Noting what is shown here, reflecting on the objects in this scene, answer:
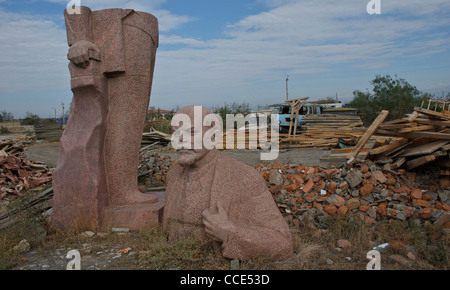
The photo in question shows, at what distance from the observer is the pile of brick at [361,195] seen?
174 inches

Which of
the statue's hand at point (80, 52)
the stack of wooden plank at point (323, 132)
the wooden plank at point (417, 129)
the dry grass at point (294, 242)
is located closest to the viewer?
the dry grass at point (294, 242)

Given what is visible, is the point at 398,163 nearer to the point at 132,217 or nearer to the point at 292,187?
the point at 292,187

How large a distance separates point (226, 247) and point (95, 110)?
2.32m

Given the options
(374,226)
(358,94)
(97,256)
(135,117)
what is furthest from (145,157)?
(358,94)

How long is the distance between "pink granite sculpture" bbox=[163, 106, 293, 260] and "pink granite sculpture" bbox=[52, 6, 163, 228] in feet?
2.63

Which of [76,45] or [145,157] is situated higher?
[76,45]

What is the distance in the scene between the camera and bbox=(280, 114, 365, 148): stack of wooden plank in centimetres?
1193

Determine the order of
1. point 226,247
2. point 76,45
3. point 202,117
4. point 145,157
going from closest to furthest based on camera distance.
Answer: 1. point 226,247
2. point 202,117
3. point 76,45
4. point 145,157

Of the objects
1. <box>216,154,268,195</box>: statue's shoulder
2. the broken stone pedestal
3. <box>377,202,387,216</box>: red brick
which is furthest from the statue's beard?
<box>377,202,387,216</box>: red brick

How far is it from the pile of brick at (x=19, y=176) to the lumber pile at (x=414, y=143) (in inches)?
256

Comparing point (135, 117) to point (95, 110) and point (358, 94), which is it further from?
point (358, 94)

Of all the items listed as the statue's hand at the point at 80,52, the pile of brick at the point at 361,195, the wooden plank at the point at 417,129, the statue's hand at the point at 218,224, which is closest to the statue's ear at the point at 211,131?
the statue's hand at the point at 218,224

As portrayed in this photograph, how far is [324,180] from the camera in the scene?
17.1ft

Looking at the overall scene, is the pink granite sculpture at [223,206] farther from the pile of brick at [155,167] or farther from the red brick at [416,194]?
the pile of brick at [155,167]
